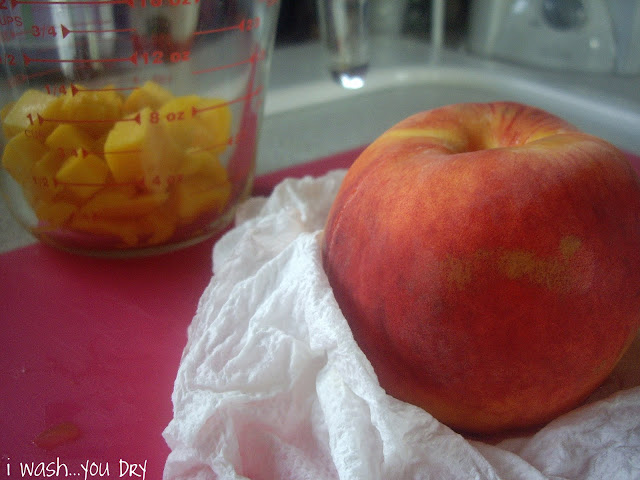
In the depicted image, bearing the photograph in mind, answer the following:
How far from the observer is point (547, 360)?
407mm

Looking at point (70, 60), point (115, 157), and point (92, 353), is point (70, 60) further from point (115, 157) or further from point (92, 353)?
point (92, 353)

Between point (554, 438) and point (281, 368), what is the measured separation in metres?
0.20

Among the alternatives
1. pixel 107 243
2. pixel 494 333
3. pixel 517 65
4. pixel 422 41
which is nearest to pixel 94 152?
pixel 107 243

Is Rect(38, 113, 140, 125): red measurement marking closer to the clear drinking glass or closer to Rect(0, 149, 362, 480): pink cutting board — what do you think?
Rect(0, 149, 362, 480): pink cutting board

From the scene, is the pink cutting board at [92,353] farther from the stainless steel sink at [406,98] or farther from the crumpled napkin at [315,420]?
the stainless steel sink at [406,98]

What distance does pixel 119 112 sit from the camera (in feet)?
2.12

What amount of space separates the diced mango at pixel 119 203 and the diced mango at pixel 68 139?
5 centimetres

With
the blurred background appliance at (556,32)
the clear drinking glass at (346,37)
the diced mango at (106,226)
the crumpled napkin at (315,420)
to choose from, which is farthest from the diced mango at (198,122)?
the blurred background appliance at (556,32)

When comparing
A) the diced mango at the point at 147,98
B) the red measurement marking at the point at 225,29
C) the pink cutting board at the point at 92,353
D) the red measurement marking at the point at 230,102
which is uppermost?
the red measurement marking at the point at 225,29

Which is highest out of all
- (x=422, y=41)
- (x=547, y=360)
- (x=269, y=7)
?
(x=269, y=7)

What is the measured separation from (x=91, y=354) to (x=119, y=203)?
6.6 inches

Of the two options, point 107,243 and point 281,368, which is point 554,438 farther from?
point 107,243

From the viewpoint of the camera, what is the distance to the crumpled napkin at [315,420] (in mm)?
406

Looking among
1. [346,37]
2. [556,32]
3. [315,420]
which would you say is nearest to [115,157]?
[315,420]
